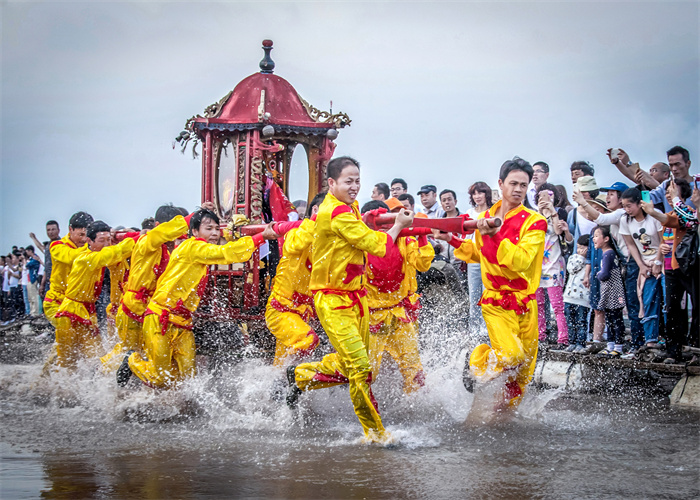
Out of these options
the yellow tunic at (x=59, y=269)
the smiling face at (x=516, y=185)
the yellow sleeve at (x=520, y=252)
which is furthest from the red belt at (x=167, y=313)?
the smiling face at (x=516, y=185)

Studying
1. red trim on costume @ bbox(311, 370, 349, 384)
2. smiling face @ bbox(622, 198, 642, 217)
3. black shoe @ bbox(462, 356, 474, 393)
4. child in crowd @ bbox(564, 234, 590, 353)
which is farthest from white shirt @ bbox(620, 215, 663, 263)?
red trim on costume @ bbox(311, 370, 349, 384)

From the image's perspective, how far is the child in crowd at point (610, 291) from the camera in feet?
23.6

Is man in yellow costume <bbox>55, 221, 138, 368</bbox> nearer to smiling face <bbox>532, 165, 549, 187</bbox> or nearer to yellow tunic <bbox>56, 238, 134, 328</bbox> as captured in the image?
yellow tunic <bbox>56, 238, 134, 328</bbox>

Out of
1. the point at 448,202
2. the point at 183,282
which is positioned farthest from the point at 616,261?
the point at 183,282

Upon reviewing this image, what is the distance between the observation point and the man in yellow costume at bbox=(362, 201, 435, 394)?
247 inches

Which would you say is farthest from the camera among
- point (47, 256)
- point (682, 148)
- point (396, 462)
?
point (47, 256)

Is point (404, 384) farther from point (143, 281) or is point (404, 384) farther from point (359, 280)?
point (143, 281)

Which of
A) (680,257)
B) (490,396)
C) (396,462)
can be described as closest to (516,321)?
(490,396)

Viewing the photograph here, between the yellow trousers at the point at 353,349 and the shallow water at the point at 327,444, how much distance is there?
0.76 feet

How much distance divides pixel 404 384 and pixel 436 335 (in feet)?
6.51

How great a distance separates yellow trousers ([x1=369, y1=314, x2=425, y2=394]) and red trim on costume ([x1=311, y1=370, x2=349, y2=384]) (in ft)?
3.06

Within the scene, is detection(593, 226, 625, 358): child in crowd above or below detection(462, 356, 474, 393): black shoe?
above

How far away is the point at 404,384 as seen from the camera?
6.32 metres

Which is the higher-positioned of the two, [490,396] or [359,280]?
[359,280]
